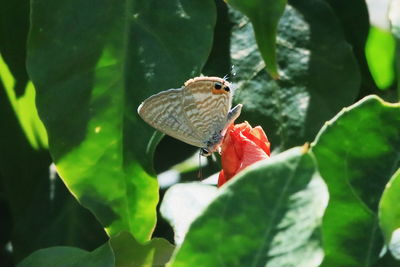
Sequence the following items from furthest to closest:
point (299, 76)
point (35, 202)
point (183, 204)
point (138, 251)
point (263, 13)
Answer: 1. point (35, 202)
2. point (299, 76)
3. point (263, 13)
4. point (138, 251)
5. point (183, 204)

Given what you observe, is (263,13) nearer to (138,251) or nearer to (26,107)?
(138,251)

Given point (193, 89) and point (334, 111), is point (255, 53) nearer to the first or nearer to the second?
point (334, 111)

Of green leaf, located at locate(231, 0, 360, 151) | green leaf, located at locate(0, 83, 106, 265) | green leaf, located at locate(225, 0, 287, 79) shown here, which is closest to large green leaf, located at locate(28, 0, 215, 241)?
green leaf, located at locate(225, 0, 287, 79)

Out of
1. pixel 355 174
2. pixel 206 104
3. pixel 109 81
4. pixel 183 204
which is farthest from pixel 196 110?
pixel 355 174

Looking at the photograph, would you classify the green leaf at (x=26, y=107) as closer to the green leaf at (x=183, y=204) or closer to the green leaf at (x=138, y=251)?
the green leaf at (x=138, y=251)

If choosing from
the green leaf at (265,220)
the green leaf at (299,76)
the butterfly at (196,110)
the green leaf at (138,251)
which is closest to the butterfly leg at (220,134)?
the butterfly at (196,110)

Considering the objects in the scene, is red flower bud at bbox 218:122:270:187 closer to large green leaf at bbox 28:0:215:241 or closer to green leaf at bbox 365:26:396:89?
large green leaf at bbox 28:0:215:241
